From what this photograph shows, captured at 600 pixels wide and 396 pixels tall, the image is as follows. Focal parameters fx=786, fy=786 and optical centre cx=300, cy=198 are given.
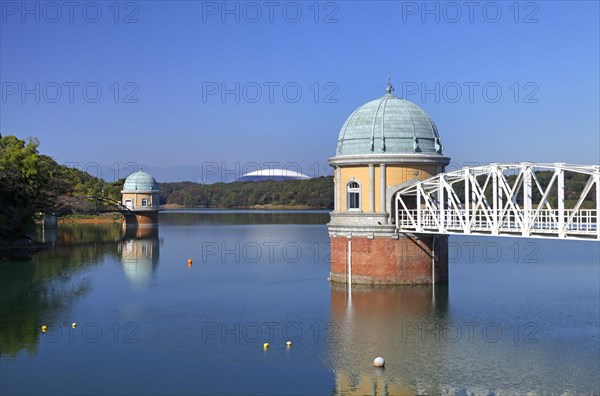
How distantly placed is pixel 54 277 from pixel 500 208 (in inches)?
1310

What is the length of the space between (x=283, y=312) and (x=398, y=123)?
16504 mm

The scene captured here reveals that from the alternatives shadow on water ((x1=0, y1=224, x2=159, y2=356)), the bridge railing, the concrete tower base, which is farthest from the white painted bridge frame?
the concrete tower base

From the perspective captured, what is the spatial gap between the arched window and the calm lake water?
5999 millimetres

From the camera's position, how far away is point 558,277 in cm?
5738

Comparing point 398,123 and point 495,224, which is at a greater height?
point 398,123

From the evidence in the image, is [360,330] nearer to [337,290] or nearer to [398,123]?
[337,290]

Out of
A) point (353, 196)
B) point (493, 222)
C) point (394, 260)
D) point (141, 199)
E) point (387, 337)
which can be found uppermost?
point (141, 199)

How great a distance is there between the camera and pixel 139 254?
79.3m

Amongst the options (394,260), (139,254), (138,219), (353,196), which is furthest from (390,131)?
(138,219)

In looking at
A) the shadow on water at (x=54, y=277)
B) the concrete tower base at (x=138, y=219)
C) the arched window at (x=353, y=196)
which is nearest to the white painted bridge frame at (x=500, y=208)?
the arched window at (x=353, y=196)

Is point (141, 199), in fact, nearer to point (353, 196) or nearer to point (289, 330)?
point (353, 196)

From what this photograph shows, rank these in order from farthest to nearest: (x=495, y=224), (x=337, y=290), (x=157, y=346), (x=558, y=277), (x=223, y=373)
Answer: (x=558, y=277) → (x=337, y=290) → (x=495, y=224) → (x=157, y=346) → (x=223, y=373)

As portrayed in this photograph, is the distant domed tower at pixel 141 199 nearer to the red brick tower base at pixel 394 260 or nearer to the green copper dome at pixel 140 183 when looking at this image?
the green copper dome at pixel 140 183

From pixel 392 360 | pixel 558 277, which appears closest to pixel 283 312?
pixel 392 360
